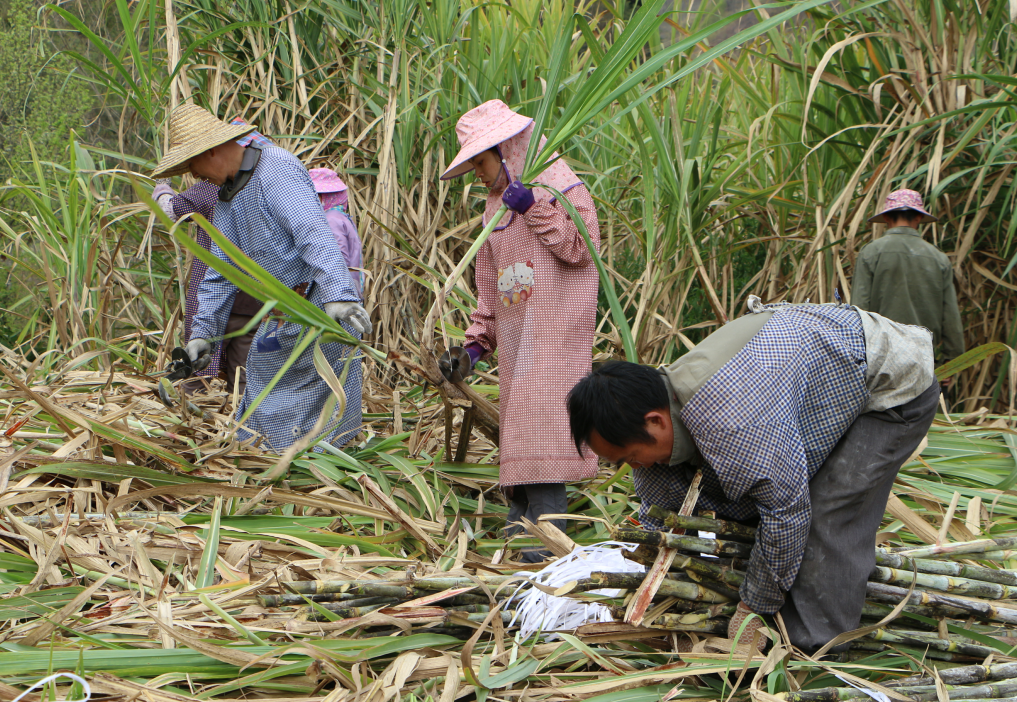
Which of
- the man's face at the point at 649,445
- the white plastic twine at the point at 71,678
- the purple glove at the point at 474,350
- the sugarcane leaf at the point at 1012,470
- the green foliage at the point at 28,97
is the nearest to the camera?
the white plastic twine at the point at 71,678

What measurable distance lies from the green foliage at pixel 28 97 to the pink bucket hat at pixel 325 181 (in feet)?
6.50

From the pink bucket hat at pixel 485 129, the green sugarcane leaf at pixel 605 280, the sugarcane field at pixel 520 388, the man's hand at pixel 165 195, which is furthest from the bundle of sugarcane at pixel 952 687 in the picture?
the man's hand at pixel 165 195

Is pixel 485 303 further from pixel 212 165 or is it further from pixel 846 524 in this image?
pixel 846 524

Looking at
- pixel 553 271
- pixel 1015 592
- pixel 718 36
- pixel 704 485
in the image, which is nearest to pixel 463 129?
pixel 553 271

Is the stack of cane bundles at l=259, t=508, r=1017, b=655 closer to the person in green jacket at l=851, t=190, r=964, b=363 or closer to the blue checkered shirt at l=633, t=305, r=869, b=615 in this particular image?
the blue checkered shirt at l=633, t=305, r=869, b=615

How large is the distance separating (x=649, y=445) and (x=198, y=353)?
5.95 ft

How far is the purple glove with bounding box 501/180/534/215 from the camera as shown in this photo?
220 cm

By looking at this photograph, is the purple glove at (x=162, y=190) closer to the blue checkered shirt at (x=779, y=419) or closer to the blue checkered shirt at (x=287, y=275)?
the blue checkered shirt at (x=287, y=275)

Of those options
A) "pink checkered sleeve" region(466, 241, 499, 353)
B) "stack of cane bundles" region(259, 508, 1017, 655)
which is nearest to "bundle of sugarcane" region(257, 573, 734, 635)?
"stack of cane bundles" region(259, 508, 1017, 655)

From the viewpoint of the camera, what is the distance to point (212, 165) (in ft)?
8.61

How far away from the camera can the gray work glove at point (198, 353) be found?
110 inches

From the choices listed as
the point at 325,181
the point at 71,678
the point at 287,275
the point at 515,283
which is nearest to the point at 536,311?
the point at 515,283

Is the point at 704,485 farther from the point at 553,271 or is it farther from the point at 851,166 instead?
the point at 851,166

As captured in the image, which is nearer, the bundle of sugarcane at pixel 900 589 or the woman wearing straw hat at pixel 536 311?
the bundle of sugarcane at pixel 900 589
